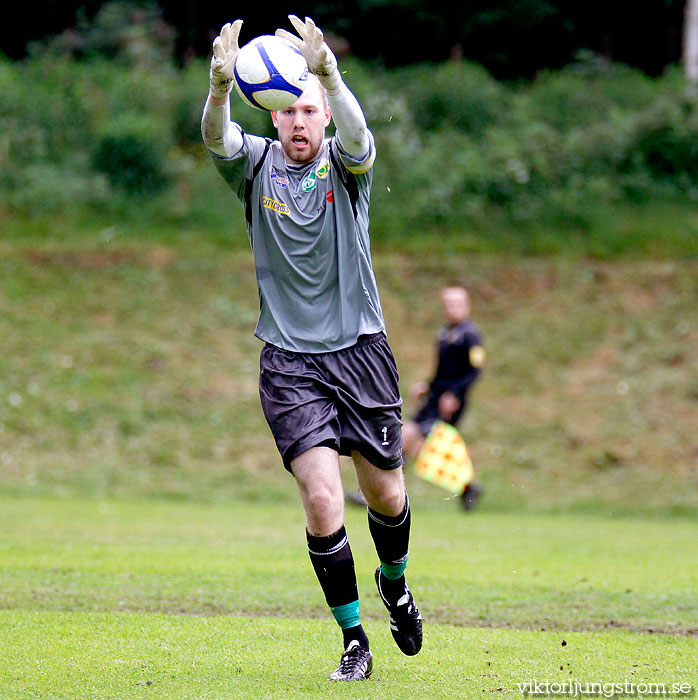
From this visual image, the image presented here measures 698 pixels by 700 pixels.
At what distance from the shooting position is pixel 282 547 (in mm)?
8719

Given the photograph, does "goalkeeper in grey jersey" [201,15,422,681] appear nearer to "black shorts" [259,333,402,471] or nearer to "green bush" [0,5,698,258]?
"black shorts" [259,333,402,471]

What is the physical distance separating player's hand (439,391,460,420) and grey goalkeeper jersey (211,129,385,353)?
728 cm

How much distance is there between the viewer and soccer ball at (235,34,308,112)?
4844 mm

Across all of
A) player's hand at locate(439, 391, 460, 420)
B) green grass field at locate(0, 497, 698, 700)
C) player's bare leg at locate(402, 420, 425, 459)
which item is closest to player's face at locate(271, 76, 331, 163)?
green grass field at locate(0, 497, 698, 700)

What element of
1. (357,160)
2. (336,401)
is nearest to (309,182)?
(357,160)

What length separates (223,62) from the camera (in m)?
4.66

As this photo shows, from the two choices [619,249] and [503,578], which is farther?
[619,249]

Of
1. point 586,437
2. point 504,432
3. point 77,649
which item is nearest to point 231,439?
point 504,432

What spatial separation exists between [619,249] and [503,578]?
12341 mm

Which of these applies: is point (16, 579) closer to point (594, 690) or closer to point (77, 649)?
point (77, 649)

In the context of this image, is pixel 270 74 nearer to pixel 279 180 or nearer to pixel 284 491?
→ pixel 279 180

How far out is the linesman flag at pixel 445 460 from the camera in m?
12.1

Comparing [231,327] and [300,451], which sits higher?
[300,451]

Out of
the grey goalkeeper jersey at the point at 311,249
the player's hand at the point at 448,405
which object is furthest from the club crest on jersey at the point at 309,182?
the player's hand at the point at 448,405
